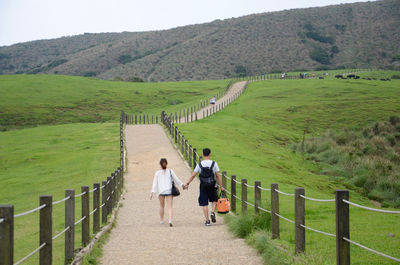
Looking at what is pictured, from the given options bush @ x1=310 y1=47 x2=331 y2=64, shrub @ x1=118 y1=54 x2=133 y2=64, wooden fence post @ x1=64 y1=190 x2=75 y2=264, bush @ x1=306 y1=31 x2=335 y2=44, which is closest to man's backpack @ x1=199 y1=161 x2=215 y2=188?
wooden fence post @ x1=64 y1=190 x2=75 y2=264

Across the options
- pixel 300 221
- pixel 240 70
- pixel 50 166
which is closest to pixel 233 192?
pixel 300 221

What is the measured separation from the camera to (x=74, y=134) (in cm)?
3912

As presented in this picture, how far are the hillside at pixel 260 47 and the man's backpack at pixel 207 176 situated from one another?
4243 inches

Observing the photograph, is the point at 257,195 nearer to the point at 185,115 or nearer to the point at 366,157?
the point at 366,157

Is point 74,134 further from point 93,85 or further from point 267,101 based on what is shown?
point 93,85

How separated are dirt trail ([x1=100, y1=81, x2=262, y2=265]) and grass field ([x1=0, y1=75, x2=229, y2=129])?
125ft

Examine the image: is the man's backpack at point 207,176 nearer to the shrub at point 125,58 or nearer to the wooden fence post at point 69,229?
the wooden fence post at point 69,229

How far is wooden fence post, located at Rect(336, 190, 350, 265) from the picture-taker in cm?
606

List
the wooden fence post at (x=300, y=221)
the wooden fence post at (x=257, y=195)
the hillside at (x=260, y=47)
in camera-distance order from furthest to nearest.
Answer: the hillside at (x=260, y=47)
the wooden fence post at (x=257, y=195)
the wooden fence post at (x=300, y=221)

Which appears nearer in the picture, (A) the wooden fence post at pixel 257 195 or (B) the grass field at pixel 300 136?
(A) the wooden fence post at pixel 257 195

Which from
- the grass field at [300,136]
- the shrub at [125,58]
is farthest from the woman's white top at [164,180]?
the shrub at [125,58]

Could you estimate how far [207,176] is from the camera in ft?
38.0

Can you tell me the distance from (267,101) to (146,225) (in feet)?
165

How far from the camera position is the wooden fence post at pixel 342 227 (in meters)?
6.06
